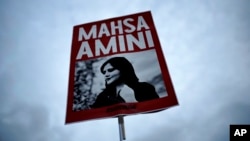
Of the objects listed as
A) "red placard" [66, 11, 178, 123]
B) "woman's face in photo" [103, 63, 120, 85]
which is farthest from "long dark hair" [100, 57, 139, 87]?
"woman's face in photo" [103, 63, 120, 85]

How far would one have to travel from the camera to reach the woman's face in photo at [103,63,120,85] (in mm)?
7437

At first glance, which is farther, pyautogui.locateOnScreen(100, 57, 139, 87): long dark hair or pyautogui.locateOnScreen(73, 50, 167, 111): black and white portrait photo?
pyautogui.locateOnScreen(100, 57, 139, 87): long dark hair

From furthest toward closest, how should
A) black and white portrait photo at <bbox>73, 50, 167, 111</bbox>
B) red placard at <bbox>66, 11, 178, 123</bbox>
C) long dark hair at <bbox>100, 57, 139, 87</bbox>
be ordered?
long dark hair at <bbox>100, 57, 139, 87</bbox> → black and white portrait photo at <bbox>73, 50, 167, 111</bbox> → red placard at <bbox>66, 11, 178, 123</bbox>

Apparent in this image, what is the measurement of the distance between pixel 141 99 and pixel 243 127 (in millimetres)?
7638

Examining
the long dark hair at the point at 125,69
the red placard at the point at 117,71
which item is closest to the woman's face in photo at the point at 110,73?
the red placard at the point at 117,71

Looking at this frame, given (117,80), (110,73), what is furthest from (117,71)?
(117,80)

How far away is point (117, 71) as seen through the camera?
25.1 feet

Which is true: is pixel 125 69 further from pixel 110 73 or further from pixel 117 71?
pixel 110 73

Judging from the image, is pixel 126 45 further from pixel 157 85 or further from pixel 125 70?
pixel 157 85

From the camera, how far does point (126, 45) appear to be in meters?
8.24

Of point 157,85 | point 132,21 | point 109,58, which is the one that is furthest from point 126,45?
point 157,85

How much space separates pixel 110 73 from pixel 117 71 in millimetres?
253

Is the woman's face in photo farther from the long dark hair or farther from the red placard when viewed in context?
the long dark hair

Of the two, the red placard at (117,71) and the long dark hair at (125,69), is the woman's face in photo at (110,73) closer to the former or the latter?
the red placard at (117,71)
